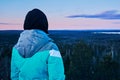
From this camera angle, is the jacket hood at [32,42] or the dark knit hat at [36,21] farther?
the dark knit hat at [36,21]

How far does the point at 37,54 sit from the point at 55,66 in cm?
25

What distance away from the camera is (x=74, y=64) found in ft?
134

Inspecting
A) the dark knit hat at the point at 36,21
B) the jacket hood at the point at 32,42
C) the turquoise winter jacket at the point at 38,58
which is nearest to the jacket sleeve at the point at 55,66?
the turquoise winter jacket at the point at 38,58

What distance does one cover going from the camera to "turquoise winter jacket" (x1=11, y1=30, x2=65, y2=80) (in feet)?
10.6

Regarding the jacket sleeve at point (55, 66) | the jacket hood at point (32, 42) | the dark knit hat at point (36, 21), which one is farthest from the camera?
the dark knit hat at point (36, 21)

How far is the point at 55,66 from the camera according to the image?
3213 mm

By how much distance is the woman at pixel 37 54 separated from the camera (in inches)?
128

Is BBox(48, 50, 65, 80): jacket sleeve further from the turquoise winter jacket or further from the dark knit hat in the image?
the dark knit hat

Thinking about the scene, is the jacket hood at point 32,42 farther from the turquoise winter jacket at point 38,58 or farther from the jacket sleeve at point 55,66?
the jacket sleeve at point 55,66

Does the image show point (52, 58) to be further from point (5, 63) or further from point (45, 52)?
point (5, 63)

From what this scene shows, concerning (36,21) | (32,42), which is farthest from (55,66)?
(36,21)

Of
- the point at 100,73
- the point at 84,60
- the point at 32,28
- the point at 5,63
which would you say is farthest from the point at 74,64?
the point at 32,28

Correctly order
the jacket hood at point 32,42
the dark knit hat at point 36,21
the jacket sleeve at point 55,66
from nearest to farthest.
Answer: the jacket sleeve at point 55,66
the jacket hood at point 32,42
the dark knit hat at point 36,21

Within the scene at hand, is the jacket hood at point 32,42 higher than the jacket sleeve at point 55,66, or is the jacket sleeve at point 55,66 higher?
the jacket hood at point 32,42
